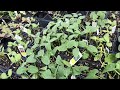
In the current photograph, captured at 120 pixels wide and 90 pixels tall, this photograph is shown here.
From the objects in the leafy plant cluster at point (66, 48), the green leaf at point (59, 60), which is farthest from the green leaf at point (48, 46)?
the green leaf at point (59, 60)

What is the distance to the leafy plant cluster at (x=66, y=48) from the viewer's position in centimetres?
120

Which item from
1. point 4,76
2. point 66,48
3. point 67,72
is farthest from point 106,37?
point 4,76

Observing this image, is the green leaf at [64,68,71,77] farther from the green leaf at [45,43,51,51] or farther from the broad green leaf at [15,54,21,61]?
the broad green leaf at [15,54,21,61]

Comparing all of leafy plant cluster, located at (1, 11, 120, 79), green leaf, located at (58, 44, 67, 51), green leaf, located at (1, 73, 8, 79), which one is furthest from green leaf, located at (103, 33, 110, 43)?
green leaf, located at (1, 73, 8, 79)

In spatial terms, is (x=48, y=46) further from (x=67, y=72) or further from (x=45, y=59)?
(x=67, y=72)

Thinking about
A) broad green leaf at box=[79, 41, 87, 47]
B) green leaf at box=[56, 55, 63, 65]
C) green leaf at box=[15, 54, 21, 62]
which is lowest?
green leaf at box=[56, 55, 63, 65]

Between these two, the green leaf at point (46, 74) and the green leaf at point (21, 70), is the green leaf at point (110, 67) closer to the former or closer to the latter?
the green leaf at point (46, 74)

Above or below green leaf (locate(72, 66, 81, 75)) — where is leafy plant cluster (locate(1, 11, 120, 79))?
above

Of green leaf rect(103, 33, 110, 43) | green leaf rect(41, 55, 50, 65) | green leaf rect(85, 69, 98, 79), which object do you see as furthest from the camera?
green leaf rect(103, 33, 110, 43)

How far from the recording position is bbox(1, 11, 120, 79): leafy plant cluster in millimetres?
1200

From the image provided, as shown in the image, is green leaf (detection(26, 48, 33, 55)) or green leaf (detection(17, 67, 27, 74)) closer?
green leaf (detection(17, 67, 27, 74))
